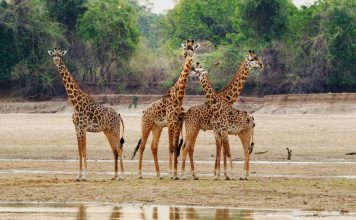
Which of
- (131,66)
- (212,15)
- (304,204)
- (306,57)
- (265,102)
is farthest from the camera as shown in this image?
(212,15)

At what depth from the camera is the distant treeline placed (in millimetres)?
58656

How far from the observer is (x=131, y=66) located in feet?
210

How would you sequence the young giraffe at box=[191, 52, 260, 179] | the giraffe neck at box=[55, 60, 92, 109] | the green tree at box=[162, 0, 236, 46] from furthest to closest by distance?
the green tree at box=[162, 0, 236, 46], the giraffe neck at box=[55, 60, 92, 109], the young giraffe at box=[191, 52, 260, 179]

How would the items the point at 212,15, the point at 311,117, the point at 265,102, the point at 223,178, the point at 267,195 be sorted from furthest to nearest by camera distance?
the point at 212,15
the point at 265,102
the point at 311,117
the point at 223,178
the point at 267,195

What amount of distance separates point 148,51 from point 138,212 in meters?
48.4

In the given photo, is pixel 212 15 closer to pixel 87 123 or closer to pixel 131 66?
pixel 131 66

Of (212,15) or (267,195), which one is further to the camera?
(212,15)

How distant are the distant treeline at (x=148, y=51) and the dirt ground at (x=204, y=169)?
42.7 feet

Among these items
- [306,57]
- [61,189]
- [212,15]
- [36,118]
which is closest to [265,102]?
[306,57]

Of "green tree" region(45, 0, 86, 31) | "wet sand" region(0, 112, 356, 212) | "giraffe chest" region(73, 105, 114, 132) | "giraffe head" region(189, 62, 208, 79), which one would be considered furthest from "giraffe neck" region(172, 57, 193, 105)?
"green tree" region(45, 0, 86, 31)

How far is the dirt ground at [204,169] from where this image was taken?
20.2 metres

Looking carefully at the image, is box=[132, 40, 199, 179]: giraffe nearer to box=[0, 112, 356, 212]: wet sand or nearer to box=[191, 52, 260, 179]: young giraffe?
box=[0, 112, 356, 212]: wet sand

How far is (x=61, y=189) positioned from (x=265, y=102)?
32.8 m

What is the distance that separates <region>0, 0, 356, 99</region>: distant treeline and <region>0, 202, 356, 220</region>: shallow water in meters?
38.0
